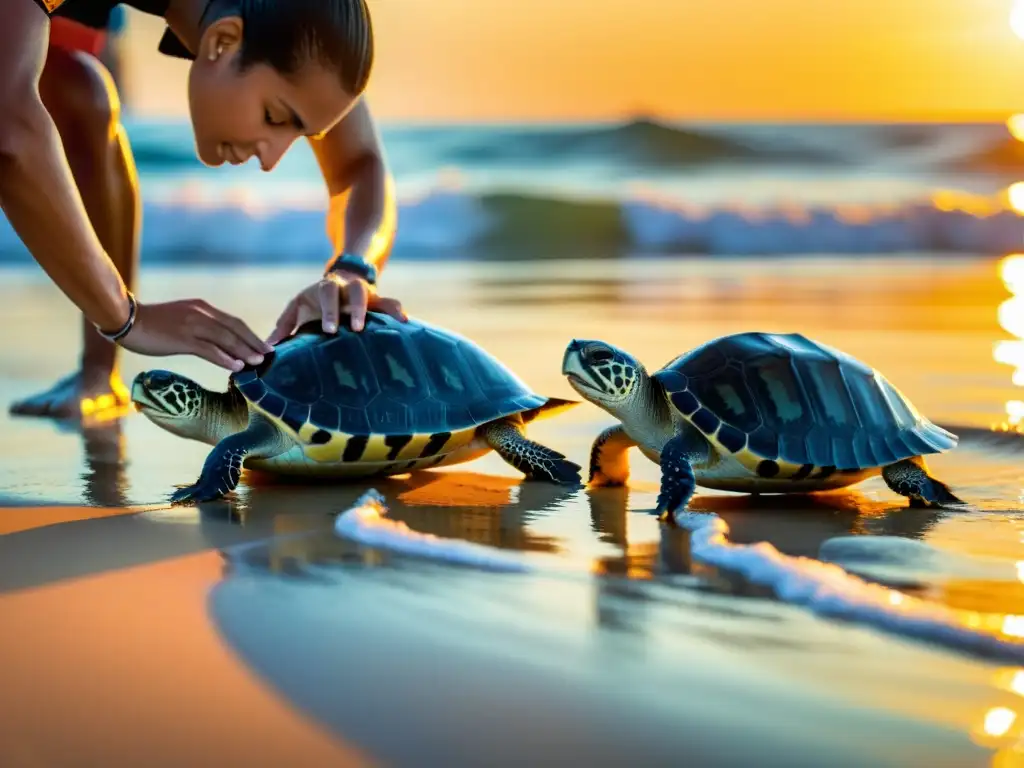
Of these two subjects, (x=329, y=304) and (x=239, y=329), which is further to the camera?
(x=329, y=304)

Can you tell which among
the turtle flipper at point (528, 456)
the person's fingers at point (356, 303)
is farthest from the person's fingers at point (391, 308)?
the turtle flipper at point (528, 456)

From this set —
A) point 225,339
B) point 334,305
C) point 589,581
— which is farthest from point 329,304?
point 589,581

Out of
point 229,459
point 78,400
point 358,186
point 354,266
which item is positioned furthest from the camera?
point 78,400

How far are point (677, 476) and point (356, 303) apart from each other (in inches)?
38.7

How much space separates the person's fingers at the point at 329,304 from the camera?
315cm

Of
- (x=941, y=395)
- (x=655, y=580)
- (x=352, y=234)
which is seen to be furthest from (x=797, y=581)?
(x=941, y=395)

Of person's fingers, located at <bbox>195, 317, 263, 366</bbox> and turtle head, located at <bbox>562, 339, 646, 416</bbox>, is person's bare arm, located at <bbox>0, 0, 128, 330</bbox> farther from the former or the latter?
turtle head, located at <bbox>562, 339, 646, 416</bbox>

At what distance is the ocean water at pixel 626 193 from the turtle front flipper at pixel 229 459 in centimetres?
829

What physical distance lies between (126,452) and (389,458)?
91cm

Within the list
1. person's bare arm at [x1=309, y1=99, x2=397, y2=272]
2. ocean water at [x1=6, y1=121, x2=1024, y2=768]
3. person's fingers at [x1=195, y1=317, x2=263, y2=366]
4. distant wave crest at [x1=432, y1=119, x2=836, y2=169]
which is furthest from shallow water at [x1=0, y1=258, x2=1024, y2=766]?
distant wave crest at [x1=432, y1=119, x2=836, y2=169]

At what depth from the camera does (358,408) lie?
3084 millimetres

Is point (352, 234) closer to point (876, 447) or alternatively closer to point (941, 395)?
point (876, 447)

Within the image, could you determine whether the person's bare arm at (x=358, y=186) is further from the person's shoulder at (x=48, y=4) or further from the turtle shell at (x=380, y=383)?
the person's shoulder at (x=48, y=4)

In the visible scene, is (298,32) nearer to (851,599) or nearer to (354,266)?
(354,266)
